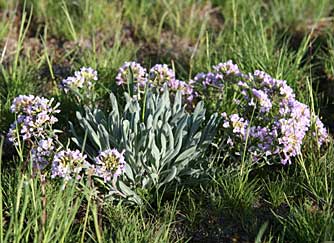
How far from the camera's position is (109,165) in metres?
2.23

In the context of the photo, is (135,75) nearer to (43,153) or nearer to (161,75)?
(161,75)

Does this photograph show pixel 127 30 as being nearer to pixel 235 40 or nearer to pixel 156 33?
pixel 156 33

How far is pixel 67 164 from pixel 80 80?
641 millimetres

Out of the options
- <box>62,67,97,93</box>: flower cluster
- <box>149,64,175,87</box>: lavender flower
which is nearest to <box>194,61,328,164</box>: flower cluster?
<box>149,64,175,87</box>: lavender flower

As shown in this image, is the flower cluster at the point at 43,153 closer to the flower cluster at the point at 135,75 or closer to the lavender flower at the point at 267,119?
the flower cluster at the point at 135,75

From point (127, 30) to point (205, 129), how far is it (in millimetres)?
1391

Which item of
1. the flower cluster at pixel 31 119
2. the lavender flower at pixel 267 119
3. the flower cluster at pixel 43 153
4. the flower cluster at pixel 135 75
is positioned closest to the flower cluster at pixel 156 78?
the flower cluster at pixel 135 75

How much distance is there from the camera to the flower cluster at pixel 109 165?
2.21m

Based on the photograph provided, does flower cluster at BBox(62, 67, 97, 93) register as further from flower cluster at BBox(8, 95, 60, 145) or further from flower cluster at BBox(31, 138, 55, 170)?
flower cluster at BBox(31, 138, 55, 170)

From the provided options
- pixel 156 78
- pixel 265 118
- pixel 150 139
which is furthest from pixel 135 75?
pixel 265 118

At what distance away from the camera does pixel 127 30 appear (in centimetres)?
377

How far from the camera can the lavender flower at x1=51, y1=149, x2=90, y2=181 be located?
2197 millimetres

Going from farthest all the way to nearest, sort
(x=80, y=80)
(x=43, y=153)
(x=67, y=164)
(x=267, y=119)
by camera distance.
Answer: (x=80, y=80) → (x=267, y=119) → (x=43, y=153) → (x=67, y=164)

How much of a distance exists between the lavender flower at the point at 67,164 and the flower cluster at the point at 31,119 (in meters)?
0.25
